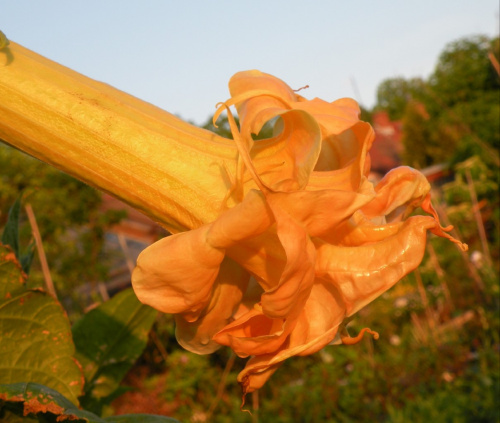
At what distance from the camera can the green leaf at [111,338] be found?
78 cm

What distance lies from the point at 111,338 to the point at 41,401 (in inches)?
10.7

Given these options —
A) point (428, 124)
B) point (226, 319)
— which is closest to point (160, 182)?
point (226, 319)

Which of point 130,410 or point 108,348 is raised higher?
point 108,348

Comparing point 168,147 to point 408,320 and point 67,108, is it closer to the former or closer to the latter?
point 67,108

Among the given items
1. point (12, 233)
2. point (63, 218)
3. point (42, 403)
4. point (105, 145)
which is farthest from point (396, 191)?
point (63, 218)

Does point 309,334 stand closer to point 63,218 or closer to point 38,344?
point 38,344

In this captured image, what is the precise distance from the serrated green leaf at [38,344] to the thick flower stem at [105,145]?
0.17 m

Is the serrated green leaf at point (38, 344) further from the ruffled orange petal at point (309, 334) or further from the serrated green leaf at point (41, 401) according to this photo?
the ruffled orange petal at point (309, 334)

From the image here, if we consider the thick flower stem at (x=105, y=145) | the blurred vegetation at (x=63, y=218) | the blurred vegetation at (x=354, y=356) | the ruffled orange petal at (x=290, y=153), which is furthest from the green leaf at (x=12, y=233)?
the blurred vegetation at (x=63, y=218)

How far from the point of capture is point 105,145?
0.53 meters

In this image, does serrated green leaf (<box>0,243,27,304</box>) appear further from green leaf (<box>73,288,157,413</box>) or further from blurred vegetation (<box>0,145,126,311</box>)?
blurred vegetation (<box>0,145,126,311</box>)

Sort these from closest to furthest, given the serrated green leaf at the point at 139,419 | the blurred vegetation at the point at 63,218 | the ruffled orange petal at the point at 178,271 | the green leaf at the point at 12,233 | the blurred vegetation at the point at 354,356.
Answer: the ruffled orange petal at the point at 178,271, the serrated green leaf at the point at 139,419, the green leaf at the point at 12,233, the blurred vegetation at the point at 354,356, the blurred vegetation at the point at 63,218

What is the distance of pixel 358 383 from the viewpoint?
4270 millimetres

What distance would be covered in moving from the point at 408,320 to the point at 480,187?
4.45 meters
